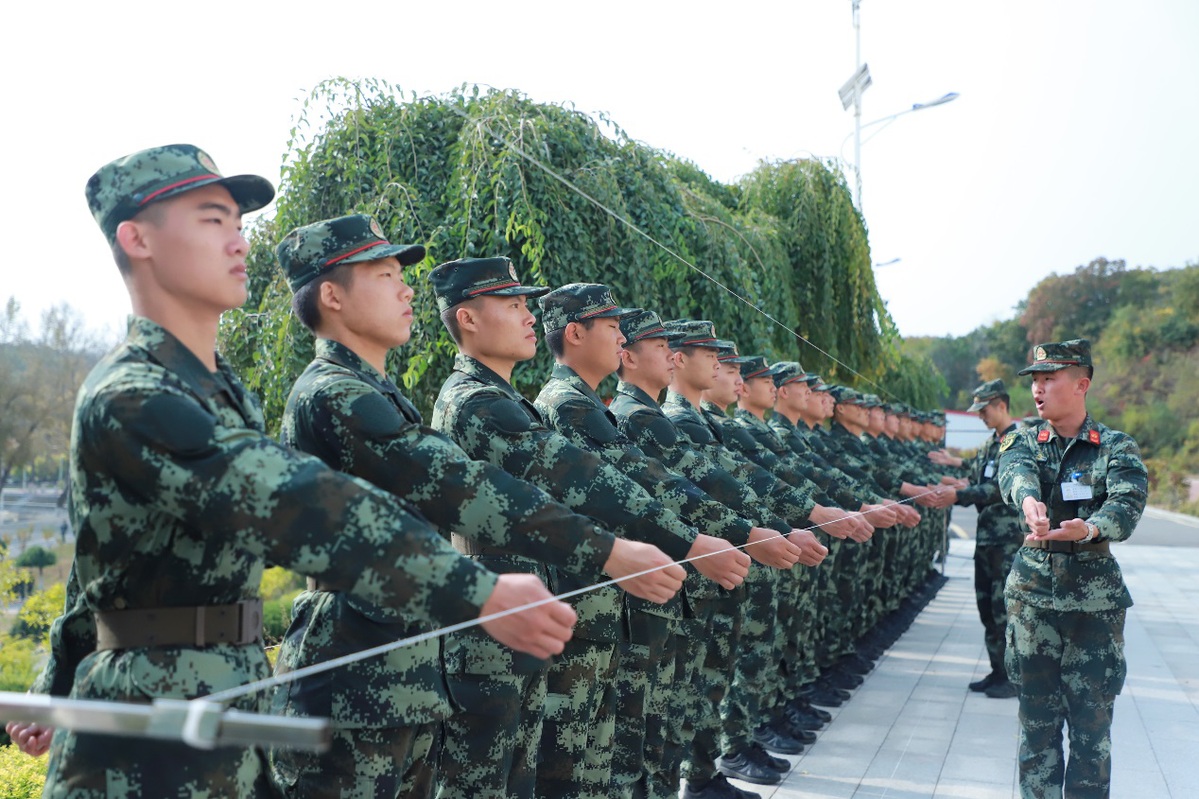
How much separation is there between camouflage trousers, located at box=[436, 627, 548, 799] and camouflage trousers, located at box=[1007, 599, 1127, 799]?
2762mm

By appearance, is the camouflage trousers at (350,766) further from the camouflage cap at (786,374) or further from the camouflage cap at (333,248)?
the camouflage cap at (786,374)

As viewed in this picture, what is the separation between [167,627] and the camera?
81.7 inches

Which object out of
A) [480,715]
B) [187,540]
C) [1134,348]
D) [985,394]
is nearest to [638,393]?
[480,715]

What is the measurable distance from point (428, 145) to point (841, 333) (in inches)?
258

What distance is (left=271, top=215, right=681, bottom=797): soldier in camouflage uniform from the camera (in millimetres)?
2602

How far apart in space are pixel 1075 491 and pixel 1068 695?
93 cm

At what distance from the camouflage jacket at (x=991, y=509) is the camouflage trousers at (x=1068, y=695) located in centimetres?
362

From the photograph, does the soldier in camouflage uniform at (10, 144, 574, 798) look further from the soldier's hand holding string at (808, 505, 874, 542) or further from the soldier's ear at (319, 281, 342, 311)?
the soldier's hand holding string at (808, 505, 874, 542)

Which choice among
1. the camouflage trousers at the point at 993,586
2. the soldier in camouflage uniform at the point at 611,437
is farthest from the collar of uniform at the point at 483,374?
the camouflage trousers at the point at 993,586

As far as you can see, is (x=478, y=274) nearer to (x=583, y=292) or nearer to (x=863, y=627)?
(x=583, y=292)

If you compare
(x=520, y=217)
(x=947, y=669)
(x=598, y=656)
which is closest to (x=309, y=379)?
(x=598, y=656)

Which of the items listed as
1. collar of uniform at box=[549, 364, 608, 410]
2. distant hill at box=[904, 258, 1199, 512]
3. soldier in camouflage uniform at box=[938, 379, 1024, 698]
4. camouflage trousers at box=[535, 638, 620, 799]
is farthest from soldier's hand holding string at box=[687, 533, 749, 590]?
distant hill at box=[904, 258, 1199, 512]

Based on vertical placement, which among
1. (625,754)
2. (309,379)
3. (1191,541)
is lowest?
(1191,541)

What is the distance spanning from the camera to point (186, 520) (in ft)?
6.45
